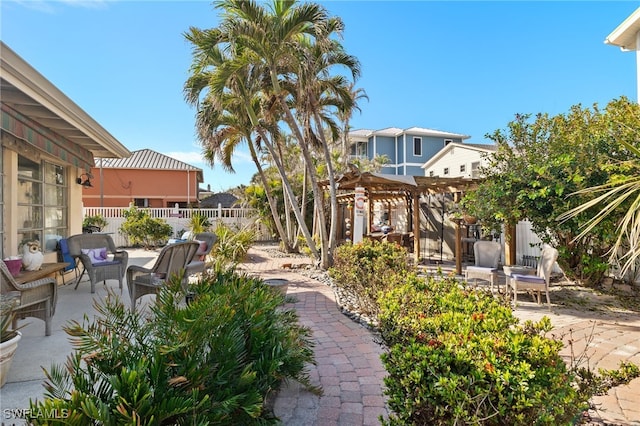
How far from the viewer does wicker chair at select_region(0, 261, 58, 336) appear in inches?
132

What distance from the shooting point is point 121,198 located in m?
23.3

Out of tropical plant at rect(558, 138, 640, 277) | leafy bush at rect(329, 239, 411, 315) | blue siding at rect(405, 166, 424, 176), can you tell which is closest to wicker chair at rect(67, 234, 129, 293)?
leafy bush at rect(329, 239, 411, 315)

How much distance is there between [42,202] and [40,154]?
3.53ft

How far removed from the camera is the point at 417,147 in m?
29.4

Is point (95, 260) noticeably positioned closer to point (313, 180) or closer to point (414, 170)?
point (313, 180)

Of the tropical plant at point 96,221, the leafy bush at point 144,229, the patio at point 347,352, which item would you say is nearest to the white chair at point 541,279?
the patio at point 347,352

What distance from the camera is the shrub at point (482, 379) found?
1.55 m

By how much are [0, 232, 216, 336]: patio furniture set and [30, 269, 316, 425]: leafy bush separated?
0.42 m

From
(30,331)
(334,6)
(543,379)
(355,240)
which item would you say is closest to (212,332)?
(543,379)

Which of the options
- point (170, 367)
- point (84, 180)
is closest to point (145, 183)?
point (84, 180)

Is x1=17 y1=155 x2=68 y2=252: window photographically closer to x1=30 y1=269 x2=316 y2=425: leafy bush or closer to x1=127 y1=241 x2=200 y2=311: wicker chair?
x1=127 y1=241 x2=200 y2=311: wicker chair

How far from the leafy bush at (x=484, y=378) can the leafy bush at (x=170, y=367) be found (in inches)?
31.7

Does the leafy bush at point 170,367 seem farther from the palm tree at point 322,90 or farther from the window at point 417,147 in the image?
the window at point 417,147

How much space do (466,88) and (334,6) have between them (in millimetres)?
9193
